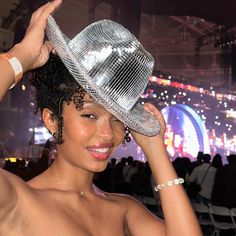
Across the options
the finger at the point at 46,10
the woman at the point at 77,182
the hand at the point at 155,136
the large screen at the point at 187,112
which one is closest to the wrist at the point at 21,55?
the woman at the point at 77,182

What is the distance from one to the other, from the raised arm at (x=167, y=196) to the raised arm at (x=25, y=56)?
454mm

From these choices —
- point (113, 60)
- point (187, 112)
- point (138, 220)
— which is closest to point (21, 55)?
point (113, 60)

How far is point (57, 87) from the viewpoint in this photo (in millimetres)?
1271

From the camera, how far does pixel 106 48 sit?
1.22 metres

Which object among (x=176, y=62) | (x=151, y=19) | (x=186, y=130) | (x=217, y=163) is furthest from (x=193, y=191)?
(x=176, y=62)

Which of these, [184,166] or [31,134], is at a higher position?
[184,166]

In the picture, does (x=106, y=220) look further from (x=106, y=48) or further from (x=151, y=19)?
(x=151, y=19)

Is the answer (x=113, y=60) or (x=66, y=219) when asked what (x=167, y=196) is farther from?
(x=113, y=60)

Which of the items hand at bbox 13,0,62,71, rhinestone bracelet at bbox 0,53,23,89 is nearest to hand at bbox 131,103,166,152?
hand at bbox 13,0,62,71

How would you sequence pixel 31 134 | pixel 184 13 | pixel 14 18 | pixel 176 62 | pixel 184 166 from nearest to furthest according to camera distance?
pixel 184 166 < pixel 184 13 < pixel 14 18 < pixel 31 134 < pixel 176 62

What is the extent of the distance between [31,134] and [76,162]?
46.8 ft

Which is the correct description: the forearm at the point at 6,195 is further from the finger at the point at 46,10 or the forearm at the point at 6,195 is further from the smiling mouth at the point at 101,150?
the finger at the point at 46,10

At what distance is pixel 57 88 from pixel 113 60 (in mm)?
183

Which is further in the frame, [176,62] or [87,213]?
[176,62]
